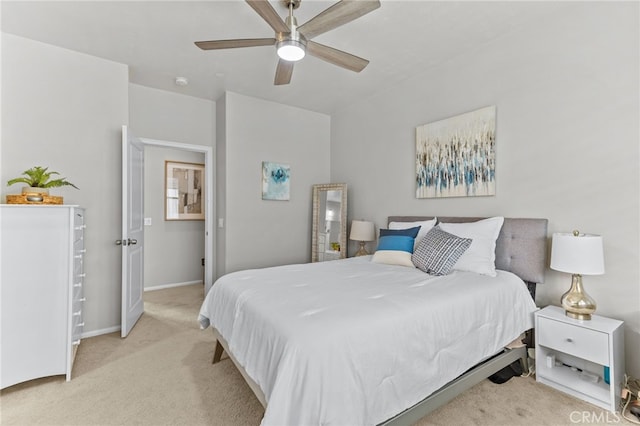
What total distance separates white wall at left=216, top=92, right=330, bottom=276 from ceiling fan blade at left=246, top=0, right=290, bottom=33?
7.14ft

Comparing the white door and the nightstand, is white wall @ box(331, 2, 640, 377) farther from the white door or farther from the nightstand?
the white door

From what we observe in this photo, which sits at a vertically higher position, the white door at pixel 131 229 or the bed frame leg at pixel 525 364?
the white door at pixel 131 229

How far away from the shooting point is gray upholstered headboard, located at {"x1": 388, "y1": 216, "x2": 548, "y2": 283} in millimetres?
2318

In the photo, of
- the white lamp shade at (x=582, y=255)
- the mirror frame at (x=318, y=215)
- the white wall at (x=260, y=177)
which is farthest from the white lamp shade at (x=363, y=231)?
the white lamp shade at (x=582, y=255)

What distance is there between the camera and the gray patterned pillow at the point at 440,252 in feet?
7.64

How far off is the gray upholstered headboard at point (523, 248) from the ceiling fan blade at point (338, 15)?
201cm

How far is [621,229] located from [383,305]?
6.01 ft

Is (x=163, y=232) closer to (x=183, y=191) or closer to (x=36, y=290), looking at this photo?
(x=183, y=191)

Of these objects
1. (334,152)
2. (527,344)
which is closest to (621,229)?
(527,344)

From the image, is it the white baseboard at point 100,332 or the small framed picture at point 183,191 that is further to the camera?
the small framed picture at point 183,191

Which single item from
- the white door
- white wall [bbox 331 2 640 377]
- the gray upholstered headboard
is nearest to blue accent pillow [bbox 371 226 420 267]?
white wall [bbox 331 2 640 377]

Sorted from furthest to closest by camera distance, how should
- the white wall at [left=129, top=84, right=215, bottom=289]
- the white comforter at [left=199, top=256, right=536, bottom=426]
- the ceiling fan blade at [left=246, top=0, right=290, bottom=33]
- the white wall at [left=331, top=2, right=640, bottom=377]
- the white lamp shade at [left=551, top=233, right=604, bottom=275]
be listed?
the white wall at [left=129, top=84, right=215, bottom=289] < the white wall at [left=331, top=2, right=640, bottom=377] < the white lamp shade at [left=551, top=233, right=604, bottom=275] < the ceiling fan blade at [left=246, top=0, right=290, bottom=33] < the white comforter at [left=199, top=256, right=536, bottom=426]

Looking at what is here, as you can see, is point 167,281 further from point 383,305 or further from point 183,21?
point 383,305

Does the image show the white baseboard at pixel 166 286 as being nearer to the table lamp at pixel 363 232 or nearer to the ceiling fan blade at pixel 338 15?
the table lamp at pixel 363 232
